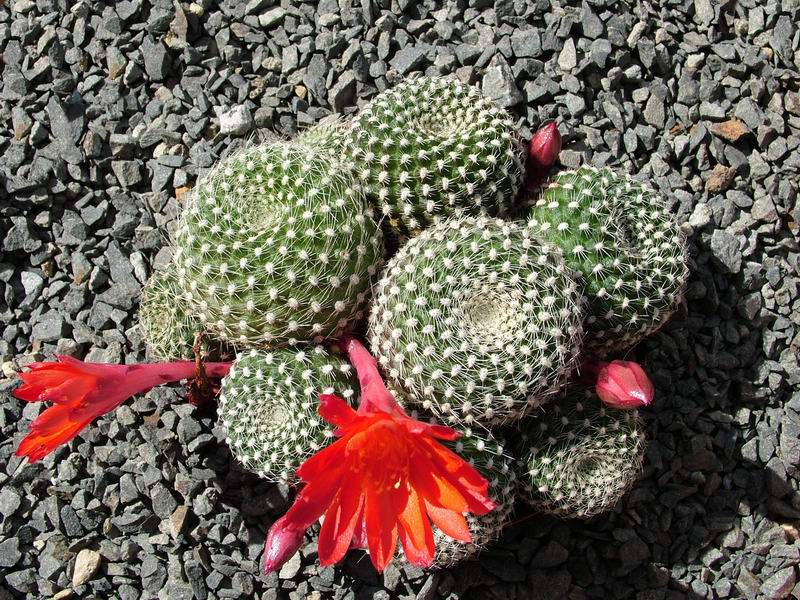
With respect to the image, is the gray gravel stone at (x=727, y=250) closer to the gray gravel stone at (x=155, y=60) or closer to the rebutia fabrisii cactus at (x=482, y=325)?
the rebutia fabrisii cactus at (x=482, y=325)

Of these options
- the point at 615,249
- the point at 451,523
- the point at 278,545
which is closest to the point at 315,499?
the point at 278,545

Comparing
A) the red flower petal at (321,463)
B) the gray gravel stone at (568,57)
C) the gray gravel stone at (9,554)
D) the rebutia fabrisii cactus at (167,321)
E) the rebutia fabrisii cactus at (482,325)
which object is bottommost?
the gray gravel stone at (9,554)

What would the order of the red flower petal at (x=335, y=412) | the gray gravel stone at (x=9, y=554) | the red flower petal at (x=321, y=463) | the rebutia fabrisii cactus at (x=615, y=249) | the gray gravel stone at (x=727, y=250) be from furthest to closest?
the gray gravel stone at (x=727, y=250), the gray gravel stone at (x=9, y=554), the rebutia fabrisii cactus at (x=615, y=249), the red flower petal at (x=321, y=463), the red flower petal at (x=335, y=412)

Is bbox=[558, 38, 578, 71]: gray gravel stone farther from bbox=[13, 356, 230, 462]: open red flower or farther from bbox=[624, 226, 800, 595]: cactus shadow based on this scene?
bbox=[13, 356, 230, 462]: open red flower

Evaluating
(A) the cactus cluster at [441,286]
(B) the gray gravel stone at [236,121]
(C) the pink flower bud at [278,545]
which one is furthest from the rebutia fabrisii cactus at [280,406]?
(B) the gray gravel stone at [236,121]

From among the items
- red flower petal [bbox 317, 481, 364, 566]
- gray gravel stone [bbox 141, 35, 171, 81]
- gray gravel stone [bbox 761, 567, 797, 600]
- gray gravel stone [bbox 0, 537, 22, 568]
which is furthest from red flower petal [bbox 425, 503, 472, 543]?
gray gravel stone [bbox 141, 35, 171, 81]

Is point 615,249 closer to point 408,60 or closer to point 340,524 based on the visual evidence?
point 340,524
